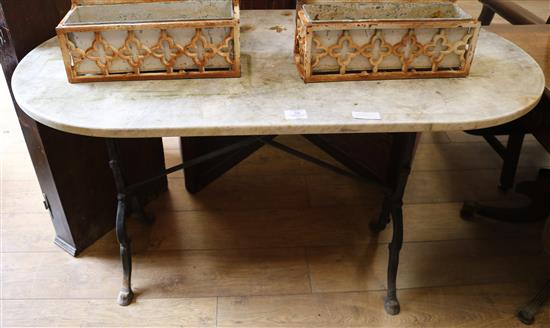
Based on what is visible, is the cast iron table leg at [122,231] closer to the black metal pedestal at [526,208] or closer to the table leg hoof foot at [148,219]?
the table leg hoof foot at [148,219]

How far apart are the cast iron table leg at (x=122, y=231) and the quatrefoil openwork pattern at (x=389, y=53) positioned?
616 mm

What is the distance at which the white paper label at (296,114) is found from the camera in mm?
1134

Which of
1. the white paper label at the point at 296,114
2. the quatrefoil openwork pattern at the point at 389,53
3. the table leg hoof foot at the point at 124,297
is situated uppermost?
the quatrefoil openwork pattern at the point at 389,53

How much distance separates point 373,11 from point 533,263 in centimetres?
110

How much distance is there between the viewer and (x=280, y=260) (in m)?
1.78

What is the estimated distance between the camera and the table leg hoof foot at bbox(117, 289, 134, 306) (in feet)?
5.28

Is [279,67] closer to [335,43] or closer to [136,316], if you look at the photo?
[335,43]

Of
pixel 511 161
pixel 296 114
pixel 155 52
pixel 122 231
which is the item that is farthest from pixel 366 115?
pixel 511 161

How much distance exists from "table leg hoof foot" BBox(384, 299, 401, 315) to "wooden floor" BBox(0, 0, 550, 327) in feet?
0.07

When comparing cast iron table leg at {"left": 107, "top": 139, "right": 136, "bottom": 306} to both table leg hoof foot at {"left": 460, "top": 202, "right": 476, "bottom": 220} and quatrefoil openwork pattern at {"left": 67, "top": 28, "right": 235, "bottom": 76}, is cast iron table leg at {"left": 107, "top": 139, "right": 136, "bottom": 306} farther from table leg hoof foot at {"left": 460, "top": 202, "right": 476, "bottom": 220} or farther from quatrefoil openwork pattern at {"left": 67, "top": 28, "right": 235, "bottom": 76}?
table leg hoof foot at {"left": 460, "top": 202, "right": 476, "bottom": 220}

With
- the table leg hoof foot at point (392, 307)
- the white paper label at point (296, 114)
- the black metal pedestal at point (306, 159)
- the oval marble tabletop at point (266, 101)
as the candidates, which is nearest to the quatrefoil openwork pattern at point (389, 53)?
the oval marble tabletop at point (266, 101)

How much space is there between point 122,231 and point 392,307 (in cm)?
90

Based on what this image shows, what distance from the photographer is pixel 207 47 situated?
123 cm

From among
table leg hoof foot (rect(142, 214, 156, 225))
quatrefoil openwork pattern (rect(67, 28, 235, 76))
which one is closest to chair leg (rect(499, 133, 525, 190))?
quatrefoil openwork pattern (rect(67, 28, 235, 76))
